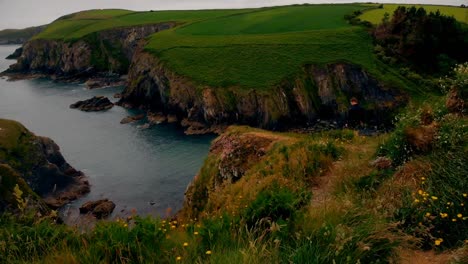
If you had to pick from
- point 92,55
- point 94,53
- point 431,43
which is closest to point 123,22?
point 94,53

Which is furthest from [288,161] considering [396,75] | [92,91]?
[92,91]

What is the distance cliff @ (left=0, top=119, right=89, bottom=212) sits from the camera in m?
Answer: 45.3

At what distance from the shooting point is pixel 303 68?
77000mm

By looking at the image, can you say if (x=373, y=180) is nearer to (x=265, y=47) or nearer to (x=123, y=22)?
(x=265, y=47)

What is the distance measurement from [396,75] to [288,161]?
65.4 meters

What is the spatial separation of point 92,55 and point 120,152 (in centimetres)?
8858

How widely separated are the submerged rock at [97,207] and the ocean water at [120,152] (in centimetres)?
73

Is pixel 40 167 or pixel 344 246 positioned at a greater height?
pixel 344 246

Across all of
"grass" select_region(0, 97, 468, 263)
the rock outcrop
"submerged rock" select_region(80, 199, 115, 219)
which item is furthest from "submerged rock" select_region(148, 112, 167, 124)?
"grass" select_region(0, 97, 468, 263)

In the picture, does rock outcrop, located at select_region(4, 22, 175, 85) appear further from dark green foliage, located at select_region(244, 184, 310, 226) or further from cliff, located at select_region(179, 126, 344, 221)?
dark green foliage, located at select_region(244, 184, 310, 226)

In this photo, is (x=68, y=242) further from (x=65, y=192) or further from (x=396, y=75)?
(x=396, y=75)

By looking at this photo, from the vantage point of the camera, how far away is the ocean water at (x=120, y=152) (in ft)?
148

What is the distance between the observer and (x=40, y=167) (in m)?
48.1

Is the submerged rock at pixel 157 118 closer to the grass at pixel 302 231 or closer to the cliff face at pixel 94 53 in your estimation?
the cliff face at pixel 94 53
